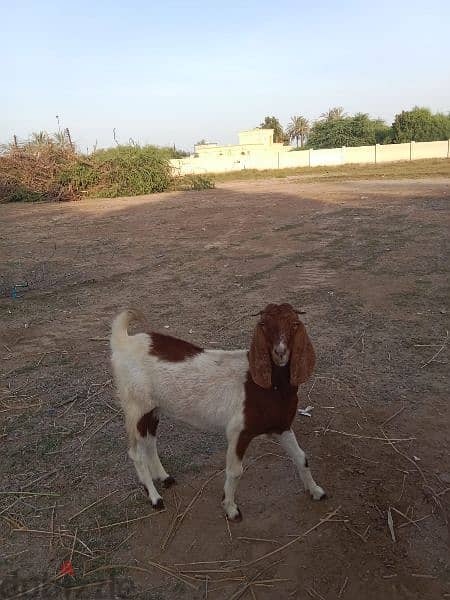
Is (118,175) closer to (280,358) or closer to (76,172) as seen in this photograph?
(76,172)

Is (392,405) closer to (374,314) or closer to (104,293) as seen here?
(374,314)

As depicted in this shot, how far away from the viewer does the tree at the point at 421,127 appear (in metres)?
53.0

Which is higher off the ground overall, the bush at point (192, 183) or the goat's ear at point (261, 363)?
the bush at point (192, 183)

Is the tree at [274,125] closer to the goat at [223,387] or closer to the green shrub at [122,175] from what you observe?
the green shrub at [122,175]

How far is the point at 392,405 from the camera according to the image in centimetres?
414

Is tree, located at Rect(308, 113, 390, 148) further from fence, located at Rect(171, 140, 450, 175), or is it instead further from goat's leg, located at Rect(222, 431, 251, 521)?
goat's leg, located at Rect(222, 431, 251, 521)

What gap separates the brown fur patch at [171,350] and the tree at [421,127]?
189 feet

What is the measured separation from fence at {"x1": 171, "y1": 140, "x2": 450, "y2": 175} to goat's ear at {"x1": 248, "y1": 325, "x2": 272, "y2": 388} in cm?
4393

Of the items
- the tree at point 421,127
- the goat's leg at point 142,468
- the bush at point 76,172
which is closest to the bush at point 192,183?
the bush at point 76,172

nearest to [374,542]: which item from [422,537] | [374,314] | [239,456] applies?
[422,537]

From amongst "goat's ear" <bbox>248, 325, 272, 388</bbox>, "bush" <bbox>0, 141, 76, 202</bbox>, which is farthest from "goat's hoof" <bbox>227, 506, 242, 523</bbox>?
"bush" <bbox>0, 141, 76, 202</bbox>

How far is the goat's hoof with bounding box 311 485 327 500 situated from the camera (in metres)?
3.04

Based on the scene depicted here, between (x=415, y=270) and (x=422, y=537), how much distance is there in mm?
6269

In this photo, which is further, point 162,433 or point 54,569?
point 162,433
